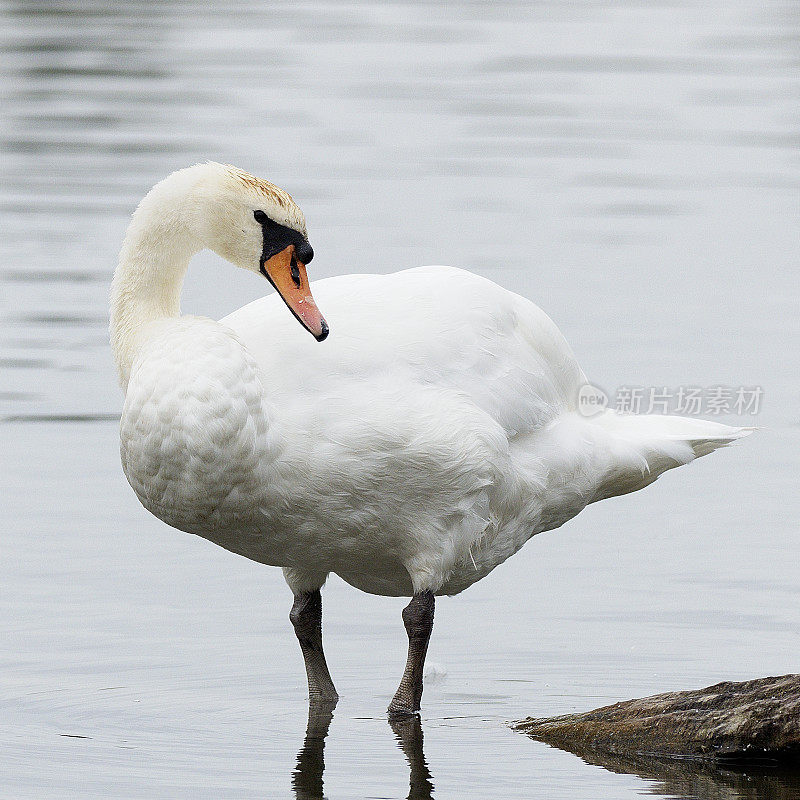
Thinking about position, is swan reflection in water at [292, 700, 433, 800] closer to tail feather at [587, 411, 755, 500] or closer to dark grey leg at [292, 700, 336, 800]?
dark grey leg at [292, 700, 336, 800]

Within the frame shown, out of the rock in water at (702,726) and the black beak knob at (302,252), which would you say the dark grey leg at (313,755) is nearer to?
the rock in water at (702,726)

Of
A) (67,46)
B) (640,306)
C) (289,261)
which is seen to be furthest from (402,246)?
(67,46)

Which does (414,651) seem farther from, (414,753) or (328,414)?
(328,414)

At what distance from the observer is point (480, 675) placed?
25.5 ft

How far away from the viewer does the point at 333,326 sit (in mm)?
6914

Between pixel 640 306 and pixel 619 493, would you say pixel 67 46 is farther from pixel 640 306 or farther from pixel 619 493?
pixel 619 493

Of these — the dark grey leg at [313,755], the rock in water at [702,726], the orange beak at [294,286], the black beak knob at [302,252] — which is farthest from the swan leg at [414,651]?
the black beak knob at [302,252]

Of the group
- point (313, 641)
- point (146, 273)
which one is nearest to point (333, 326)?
point (146, 273)

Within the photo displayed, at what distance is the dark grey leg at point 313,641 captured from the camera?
7.51 m

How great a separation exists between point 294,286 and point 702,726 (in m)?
2.00

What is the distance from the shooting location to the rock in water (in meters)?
6.39

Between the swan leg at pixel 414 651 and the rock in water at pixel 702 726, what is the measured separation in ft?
1.87

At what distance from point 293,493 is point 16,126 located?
54.1ft

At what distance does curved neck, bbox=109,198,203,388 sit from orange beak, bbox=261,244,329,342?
0.94 feet
